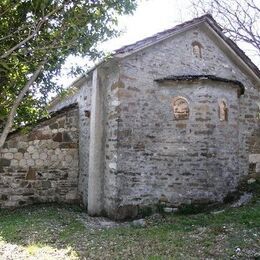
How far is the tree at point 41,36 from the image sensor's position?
5.43 meters

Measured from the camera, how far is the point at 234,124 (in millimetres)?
10016

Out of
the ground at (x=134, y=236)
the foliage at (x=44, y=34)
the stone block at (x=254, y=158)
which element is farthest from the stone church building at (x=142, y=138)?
the foliage at (x=44, y=34)

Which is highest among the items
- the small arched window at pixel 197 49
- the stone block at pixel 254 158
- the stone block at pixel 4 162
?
the small arched window at pixel 197 49

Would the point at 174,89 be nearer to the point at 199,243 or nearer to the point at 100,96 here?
the point at 100,96

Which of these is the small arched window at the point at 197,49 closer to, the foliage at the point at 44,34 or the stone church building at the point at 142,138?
the stone church building at the point at 142,138

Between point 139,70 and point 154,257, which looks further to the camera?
point 139,70

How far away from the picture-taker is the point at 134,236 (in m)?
7.04

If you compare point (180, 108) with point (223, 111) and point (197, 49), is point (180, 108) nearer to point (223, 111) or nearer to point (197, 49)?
point (223, 111)

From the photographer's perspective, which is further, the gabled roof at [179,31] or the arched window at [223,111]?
the arched window at [223,111]

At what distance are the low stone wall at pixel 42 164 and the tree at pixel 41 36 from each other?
4.17 meters

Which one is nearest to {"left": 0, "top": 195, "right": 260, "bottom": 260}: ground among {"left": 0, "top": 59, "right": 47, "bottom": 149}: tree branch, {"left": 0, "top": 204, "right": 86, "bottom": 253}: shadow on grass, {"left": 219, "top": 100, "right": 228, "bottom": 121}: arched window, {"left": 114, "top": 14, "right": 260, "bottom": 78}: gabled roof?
{"left": 0, "top": 204, "right": 86, "bottom": 253}: shadow on grass

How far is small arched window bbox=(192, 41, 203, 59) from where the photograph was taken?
10.4m

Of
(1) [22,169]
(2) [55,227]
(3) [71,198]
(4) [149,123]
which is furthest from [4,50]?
(3) [71,198]

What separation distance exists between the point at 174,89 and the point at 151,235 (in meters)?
4.00
